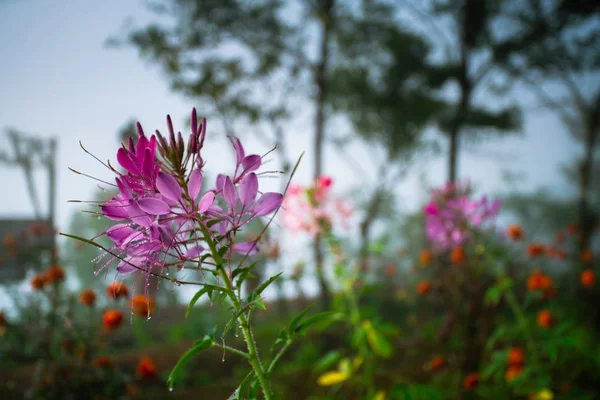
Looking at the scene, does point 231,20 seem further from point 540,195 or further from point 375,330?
point 540,195

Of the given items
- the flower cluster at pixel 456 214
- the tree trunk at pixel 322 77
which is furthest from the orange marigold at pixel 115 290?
the tree trunk at pixel 322 77

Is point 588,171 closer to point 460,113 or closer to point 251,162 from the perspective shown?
point 460,113

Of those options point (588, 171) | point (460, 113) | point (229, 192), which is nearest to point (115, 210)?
point (229, 192)

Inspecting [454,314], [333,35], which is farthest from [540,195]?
[454,314]

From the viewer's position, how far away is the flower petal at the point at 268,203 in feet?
2.16

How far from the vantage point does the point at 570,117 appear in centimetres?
956

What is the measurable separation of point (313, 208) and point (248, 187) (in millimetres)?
1483

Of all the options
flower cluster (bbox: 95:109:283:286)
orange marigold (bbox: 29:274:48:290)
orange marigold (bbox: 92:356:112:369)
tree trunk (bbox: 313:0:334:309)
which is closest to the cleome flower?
flower cluster (bbox: 95:109:283:286)

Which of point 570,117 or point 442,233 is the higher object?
point 570,117

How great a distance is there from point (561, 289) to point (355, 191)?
4.74 m

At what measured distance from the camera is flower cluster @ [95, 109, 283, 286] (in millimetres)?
609

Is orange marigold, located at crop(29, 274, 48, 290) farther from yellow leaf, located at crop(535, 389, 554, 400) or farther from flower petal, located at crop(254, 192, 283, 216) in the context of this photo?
yellow leaf, located at crop(535, 389, 554, 400)

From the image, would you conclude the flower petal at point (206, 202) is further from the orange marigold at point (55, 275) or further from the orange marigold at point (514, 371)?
the orange marigold at point (55, 275)

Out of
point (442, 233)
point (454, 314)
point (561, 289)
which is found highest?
point (442, 233)
